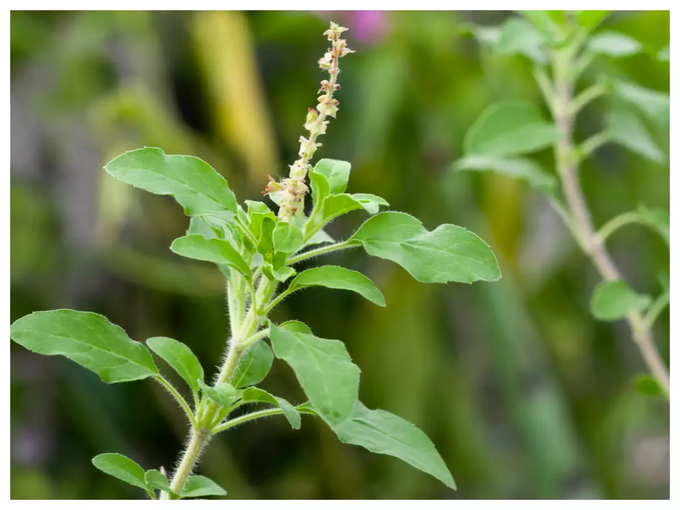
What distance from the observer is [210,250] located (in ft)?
0.79

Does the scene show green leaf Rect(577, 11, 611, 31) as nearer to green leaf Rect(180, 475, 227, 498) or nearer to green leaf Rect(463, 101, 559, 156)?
green leaf Rect(463, 101, 559, 156)

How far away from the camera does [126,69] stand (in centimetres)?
100

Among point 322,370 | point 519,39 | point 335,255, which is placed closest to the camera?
point 322,370

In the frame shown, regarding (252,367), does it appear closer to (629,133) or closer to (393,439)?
(393,439)

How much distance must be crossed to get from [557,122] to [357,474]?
609 millimetres

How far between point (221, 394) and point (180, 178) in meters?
0.08

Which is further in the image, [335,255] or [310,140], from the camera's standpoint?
[335,255]

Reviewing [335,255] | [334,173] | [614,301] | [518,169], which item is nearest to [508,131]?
[518,169]

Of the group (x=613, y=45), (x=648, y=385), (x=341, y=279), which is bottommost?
(x=648, y=385)

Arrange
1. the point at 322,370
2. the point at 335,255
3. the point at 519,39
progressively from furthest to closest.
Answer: the point at 335,255 → the point at 519,39 → the point at 322,370

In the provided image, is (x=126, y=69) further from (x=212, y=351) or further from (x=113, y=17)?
(x=212, y=351)

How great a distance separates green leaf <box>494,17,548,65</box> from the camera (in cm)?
45
